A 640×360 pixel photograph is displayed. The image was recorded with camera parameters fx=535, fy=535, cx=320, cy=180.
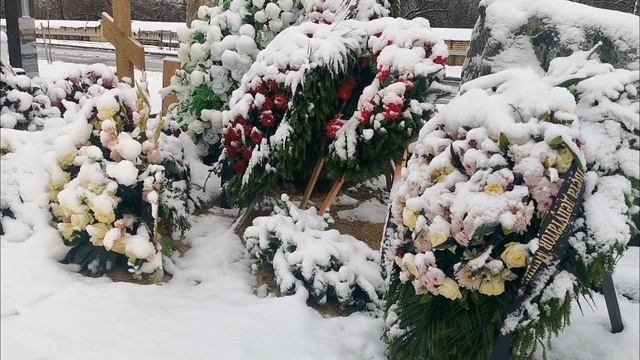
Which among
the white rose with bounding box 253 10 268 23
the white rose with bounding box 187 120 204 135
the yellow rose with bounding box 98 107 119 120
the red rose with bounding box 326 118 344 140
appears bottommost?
the white rose with bounding box 187 120 204 135

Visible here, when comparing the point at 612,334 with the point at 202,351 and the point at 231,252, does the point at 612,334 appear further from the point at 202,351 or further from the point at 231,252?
the point at 231,252

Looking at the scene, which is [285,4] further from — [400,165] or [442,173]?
[442,173]

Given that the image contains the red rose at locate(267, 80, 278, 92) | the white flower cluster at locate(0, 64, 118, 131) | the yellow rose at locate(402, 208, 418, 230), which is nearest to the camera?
the yellow rose at locate(402, 208, 418, 230)

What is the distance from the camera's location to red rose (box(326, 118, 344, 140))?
3.07 meters

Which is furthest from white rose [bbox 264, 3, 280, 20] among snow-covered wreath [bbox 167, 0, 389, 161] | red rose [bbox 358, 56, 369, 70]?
red rose [bbox 358, 56, 369, 70]

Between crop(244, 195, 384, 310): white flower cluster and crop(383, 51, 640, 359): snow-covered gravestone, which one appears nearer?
crop(383, 51, 640, 359): snow-covered gravestone

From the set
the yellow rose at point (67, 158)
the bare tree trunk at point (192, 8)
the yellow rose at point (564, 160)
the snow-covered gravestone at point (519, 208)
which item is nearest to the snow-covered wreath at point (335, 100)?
the snow-covered gravestone at point (519, 208)

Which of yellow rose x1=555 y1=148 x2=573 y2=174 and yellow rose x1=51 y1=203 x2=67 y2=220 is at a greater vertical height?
yellow rose x1=555 y1=148 x2=573 y2=174

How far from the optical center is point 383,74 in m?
2.92

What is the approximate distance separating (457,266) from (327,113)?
154 centimetres

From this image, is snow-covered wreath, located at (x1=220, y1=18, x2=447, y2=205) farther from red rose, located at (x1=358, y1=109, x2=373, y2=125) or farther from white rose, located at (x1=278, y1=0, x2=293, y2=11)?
white rose, located at (x1=278, y1=0, x2=293, y2=11)

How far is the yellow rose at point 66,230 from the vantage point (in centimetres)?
202

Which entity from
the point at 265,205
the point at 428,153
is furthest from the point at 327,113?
the point at 428,153

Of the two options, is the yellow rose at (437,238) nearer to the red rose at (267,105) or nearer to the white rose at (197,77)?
the red rose at (267,105)
